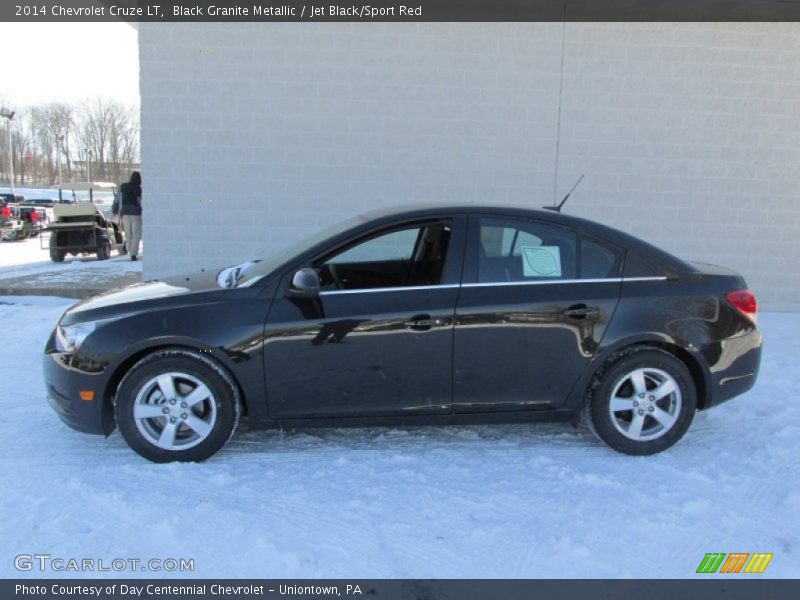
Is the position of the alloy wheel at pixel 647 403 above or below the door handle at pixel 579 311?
below

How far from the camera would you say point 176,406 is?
11.7 feet

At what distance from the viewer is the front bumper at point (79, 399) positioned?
11.6ft

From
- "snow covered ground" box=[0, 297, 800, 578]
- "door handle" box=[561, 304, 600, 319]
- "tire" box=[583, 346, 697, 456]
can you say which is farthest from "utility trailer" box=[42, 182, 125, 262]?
"tire" box=[583, 346, 697, 456]

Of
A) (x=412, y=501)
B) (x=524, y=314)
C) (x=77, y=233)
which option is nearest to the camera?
(x=412, y=501)

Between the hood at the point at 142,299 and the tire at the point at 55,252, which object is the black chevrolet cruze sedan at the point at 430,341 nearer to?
the hood at the point at 142,299

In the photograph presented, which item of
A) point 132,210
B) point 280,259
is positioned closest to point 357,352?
point 280,259

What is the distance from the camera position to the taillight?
13.0ft

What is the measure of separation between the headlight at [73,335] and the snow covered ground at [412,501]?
669 millimetres

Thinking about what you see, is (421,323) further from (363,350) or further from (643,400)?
(643,400)

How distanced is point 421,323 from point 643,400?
1.47 metres

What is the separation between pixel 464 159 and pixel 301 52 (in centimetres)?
237

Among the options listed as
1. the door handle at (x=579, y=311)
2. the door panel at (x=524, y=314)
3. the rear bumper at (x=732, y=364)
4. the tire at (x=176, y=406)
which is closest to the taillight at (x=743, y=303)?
the rear bumper at (x=732, y=364)
